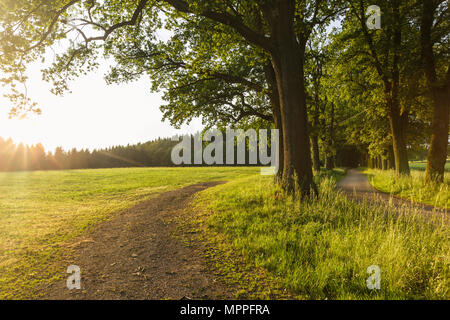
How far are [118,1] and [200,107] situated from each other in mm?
6548

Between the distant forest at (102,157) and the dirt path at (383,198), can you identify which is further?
the distant forest at (102,157)

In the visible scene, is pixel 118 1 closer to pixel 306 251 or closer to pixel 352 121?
pixel 306 251

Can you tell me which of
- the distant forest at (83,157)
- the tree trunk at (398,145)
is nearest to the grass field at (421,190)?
the tree trunk at (398,145)

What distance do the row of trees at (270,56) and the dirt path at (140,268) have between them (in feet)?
15.8

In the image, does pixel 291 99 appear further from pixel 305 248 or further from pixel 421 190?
pixel 421 190

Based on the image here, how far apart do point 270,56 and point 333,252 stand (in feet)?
25.6

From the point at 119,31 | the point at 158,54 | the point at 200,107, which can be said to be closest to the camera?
the point at 119,31

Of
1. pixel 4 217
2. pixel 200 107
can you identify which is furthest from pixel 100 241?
pixel 200 107

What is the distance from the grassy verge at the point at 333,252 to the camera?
3.01m

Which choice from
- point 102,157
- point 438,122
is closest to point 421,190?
point 438,122

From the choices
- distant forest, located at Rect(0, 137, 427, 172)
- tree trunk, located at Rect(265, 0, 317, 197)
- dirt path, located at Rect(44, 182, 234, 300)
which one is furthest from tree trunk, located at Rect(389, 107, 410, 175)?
distant forest, located at Rect(0, 137, 427, 172)

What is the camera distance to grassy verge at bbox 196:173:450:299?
3006mm

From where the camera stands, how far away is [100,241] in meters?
5.52

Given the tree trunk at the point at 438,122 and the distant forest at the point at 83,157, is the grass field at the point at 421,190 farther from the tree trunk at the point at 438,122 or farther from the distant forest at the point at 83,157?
the distant forest at the point at 83,157
